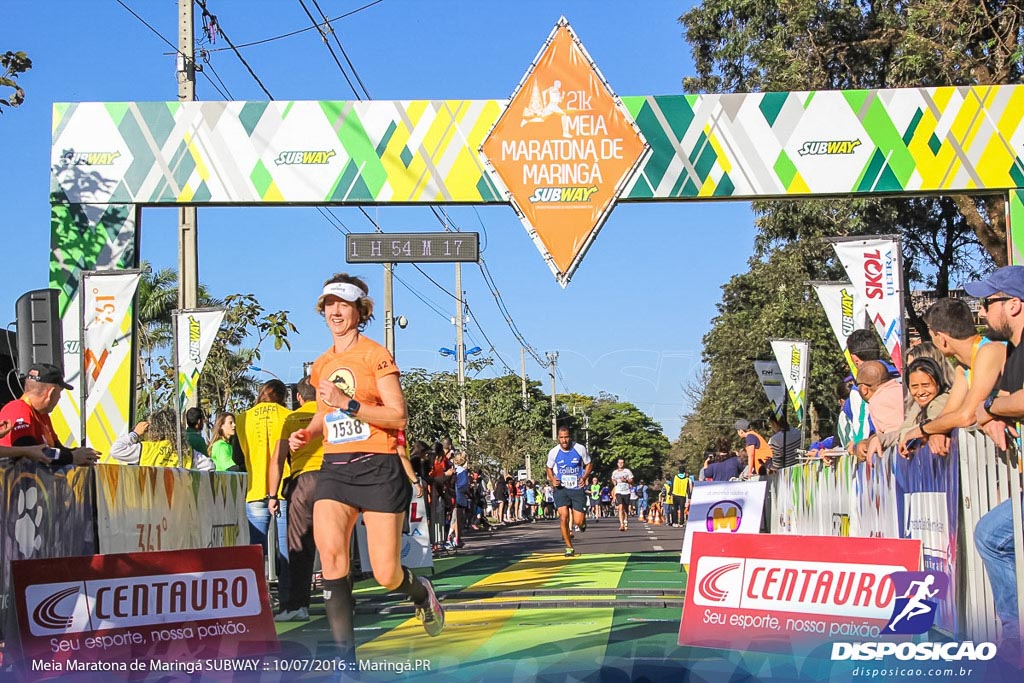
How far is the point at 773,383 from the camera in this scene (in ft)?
66.3

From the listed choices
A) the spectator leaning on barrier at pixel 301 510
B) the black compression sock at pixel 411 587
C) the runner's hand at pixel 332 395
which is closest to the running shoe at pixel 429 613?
the black compression sock at pixel 411 587

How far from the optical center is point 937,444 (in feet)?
23.3

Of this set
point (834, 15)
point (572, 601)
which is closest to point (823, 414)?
point (834, 15)

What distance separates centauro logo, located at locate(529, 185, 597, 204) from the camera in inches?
503

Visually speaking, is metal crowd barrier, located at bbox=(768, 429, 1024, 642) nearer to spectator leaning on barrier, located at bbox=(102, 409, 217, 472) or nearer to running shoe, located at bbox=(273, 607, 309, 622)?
running shoe, located at bbox=(273, 607, 309, 622)

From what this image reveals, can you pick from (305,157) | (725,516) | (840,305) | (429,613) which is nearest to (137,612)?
(429,613)

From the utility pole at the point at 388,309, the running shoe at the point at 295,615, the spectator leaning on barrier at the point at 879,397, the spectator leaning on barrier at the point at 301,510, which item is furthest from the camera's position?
the utility pole at the point at 388,309

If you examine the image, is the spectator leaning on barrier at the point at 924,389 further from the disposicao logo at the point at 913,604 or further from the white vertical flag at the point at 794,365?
the white vertical flag at the point at 794,365

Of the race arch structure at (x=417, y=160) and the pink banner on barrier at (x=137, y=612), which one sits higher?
the race arch structure at (x=417, y=160)

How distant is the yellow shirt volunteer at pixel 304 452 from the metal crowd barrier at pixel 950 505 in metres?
3.95

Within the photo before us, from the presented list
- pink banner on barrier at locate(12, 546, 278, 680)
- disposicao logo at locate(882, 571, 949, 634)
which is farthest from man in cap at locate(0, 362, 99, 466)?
disposicao logo at locate(882, 571, 949, 634)

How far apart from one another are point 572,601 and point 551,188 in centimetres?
452

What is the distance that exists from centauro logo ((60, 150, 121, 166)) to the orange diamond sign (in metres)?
3.79

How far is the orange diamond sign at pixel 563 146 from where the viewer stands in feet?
41.9
